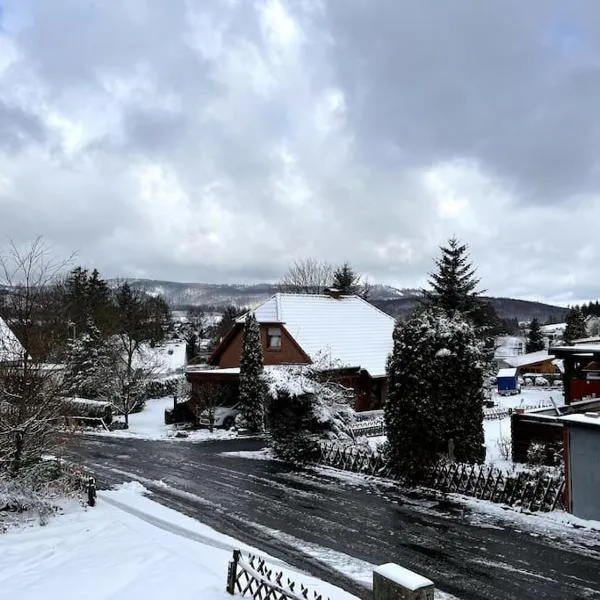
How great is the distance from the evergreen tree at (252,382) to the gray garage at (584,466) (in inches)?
728

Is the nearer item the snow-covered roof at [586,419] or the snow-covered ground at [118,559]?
the snow-covered ground at [118,559]

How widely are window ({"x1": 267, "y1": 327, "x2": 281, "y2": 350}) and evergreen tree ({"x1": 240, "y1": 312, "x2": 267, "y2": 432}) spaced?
4837 mm

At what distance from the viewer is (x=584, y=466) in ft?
Result: 44.4

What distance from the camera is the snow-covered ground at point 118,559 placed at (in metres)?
8.34

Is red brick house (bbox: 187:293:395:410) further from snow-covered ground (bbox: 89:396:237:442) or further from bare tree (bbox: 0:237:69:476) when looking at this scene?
bare tree (bbox: 0:237:69:476)

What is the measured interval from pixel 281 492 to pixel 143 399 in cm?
2908

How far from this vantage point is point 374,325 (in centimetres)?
4062

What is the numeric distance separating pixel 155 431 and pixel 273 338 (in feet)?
30.1

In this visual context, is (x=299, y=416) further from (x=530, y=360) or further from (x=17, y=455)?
(x=530, y=360)

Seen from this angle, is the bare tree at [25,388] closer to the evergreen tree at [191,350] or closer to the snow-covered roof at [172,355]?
the snow-covered roof at [172,355]

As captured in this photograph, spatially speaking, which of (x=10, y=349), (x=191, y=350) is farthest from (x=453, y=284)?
(x=191, y=350)

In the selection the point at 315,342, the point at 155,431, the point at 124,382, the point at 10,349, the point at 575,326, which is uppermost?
the point at 575,326

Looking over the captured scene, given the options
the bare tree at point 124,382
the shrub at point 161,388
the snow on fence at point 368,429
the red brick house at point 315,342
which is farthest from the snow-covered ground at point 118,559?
the shrub at point 161,388

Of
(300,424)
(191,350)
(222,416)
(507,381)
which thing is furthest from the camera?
(191,350)
